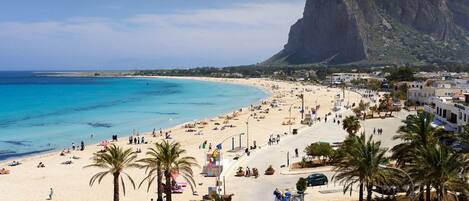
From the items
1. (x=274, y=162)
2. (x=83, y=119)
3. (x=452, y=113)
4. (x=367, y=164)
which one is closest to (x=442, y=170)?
(x=367, y=164)

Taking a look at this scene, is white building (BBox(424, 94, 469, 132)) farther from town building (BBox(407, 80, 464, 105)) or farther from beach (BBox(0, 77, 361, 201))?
town building (BBox(407, 80, 464, 105))

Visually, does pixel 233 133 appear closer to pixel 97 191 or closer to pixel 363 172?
pixel 97 191

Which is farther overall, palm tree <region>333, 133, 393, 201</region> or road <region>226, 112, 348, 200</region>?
road <region>226, 112, 348, 200</region>

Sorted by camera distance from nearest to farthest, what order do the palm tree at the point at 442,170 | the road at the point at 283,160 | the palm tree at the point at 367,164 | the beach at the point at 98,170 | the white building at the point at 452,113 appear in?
the palm tree at the point at 442,170 → the palm tree at the point at 367,164 → the road at the point at 283,160 → the beach at the point at 98,170 → the white building at the point at 452,113

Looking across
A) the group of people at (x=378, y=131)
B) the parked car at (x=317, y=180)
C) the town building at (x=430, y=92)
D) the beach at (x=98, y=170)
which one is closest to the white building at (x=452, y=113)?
the group of people at (x=378, y=131)

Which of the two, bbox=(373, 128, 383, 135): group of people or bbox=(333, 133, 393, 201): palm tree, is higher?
bbox=(333, 133, 393, 201): palm tree

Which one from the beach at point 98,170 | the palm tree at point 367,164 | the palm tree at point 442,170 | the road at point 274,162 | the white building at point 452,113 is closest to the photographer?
the palm tree at point 442,170

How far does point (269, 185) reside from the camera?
97.7ft

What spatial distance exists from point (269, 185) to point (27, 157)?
2475cm

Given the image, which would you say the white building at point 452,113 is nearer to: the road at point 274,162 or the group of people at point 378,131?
the group of people at point 378,131

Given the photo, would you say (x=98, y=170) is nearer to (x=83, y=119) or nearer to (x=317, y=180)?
(x=317, y=180)

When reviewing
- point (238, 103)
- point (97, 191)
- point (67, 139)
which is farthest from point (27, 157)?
point (238, 103)

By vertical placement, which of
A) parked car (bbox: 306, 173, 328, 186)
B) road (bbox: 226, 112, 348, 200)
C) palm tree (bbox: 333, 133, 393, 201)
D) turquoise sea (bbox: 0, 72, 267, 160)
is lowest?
turquoise sea (bbox: 0, 72, 267, 160)

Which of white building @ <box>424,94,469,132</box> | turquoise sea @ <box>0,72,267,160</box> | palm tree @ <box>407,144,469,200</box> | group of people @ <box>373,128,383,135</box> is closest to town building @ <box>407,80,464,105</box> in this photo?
group of people @ <box>373,128,383,135</box>
